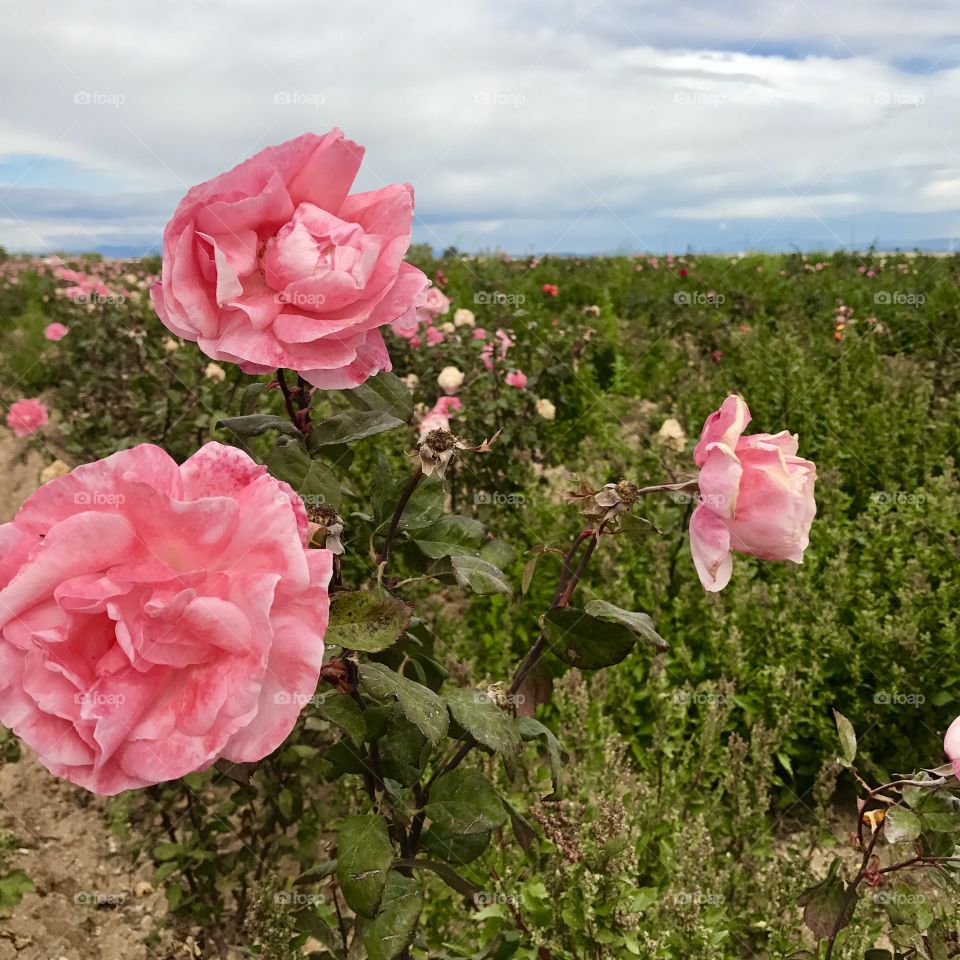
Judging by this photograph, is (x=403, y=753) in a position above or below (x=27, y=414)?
above

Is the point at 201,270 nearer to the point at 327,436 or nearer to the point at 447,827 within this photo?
the point at 327,436

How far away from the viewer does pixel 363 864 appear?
0.94 metres

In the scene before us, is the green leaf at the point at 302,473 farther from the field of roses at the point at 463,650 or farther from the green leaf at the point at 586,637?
the green leaf at the point at 586,637

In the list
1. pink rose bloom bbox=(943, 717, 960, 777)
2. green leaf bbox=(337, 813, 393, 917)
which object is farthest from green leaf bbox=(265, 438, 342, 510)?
pink rose bloom bbox=(943, 717, 960, 777)

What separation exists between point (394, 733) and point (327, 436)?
34 cm

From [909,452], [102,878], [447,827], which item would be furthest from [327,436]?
[909,452]

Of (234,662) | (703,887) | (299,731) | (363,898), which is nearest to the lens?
(234,662)

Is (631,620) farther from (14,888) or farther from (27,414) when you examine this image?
(27,414)

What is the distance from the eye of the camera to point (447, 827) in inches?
41.0

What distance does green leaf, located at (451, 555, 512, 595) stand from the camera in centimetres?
96

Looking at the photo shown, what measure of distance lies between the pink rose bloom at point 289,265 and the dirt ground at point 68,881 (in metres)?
1.83

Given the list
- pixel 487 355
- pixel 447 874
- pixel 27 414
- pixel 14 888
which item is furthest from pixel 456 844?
pixel 27 414

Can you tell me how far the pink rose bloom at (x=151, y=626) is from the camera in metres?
0.64

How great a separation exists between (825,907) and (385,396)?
3.12 feet
